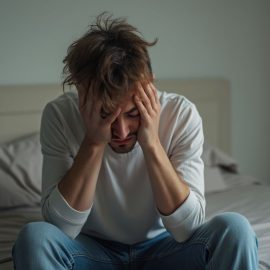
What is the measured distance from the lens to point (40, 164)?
1.95m

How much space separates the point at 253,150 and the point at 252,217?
43.3 inches

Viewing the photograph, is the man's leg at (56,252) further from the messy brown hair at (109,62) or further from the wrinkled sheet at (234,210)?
the messy brown hair at (109,62)

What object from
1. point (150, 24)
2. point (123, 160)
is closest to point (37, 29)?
point (150, 24)

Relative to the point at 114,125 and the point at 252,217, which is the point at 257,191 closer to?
the point at 252,217

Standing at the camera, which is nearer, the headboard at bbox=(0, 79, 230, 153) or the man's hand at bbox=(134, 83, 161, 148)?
the man's hand at bbox=(134, 83, 161, 148)

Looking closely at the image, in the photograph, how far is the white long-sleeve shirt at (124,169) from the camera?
1375 mm

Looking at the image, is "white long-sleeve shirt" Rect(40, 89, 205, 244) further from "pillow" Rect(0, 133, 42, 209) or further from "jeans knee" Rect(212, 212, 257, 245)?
"pillow" Rect(0, 133, 42, 209)

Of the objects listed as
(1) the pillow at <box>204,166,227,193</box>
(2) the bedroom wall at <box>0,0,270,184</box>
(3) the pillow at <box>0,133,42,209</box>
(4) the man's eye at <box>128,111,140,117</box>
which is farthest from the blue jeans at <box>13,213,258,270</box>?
(2) the bedroom wall at <box>0,0,270,184</box>

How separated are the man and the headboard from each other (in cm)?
68

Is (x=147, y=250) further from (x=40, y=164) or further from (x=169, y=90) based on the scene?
A: (x=169, y=90)

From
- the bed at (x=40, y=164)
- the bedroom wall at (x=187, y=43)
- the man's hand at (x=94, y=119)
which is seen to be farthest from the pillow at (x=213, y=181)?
the man's hand at (x=94, y=119)

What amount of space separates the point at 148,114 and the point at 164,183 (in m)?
0.18

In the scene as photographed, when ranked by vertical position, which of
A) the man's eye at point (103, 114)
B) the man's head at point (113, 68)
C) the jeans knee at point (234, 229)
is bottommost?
the jeans knee at point (234, 229)

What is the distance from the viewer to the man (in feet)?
3.95
